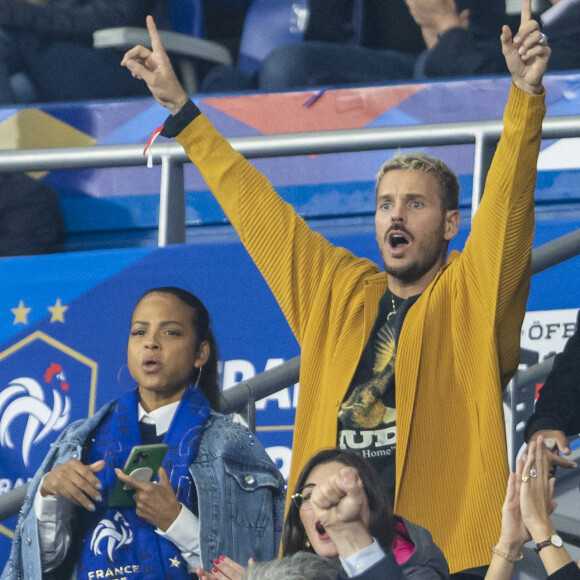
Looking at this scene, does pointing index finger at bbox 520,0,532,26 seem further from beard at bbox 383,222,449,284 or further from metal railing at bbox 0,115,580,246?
metal railing at bbox 0,115,580,246

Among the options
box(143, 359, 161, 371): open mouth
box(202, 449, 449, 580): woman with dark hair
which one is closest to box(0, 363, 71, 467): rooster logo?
box(143, 359, 161, 371): open mouth

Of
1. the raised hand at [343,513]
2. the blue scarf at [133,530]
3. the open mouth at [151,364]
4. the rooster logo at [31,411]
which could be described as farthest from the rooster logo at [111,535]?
the rooster logo at [31,411]

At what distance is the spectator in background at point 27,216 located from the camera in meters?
4.50

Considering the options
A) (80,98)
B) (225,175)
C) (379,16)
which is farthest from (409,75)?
(225,175)

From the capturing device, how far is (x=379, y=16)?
554cm

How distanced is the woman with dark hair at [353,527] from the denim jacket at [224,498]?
326mm

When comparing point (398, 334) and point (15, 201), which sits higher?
point (15, 201)

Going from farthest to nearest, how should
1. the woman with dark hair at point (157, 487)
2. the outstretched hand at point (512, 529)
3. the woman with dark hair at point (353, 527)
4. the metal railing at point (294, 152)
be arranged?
the metal railing at point (294, 152)
the woman with dark hair at point (157, 487)
the outstretched hand at point (512, 529)
the woman with dark hair at point (353, 527)

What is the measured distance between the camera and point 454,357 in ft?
9.30

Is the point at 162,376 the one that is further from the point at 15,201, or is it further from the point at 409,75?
the point at 409,75

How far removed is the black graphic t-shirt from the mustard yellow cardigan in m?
0.03

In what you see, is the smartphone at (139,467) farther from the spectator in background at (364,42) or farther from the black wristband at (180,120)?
the spectator in background at (364,42)

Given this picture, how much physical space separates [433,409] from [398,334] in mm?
181

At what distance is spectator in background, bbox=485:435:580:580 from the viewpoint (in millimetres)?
2402
